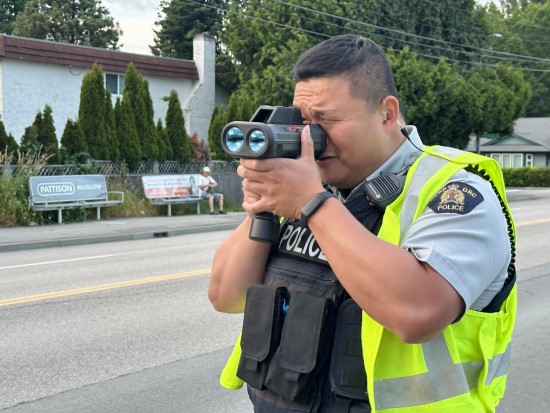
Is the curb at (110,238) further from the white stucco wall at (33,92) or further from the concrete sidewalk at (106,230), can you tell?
the white stucco wall at (33,92)

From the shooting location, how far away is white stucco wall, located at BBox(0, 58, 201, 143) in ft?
83.1

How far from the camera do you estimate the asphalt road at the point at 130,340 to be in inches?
190

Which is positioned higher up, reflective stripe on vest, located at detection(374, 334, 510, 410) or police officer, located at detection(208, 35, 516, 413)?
police officer, located at detection(208, 35, 516, 413)

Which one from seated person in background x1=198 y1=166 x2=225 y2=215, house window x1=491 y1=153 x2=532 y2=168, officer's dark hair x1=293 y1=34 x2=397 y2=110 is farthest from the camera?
house window x1=491 y1=153 x2=532 y2=168

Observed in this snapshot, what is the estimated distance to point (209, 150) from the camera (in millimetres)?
23250

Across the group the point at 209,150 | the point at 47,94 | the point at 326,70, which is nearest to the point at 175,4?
the point at 47,94

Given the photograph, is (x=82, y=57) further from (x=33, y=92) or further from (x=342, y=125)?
(x=342, y=125)

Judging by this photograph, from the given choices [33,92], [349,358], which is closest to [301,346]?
[349,358]

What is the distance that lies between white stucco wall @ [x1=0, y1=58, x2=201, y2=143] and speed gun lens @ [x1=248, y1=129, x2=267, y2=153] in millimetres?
25101

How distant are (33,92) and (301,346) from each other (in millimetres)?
26371

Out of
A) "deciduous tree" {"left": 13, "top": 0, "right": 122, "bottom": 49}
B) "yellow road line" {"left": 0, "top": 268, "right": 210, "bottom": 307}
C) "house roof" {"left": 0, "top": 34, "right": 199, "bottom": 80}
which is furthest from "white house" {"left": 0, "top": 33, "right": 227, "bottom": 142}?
"deciduous tree" {"left": 13, "top": 0, "right": 122, "bottom": 49}

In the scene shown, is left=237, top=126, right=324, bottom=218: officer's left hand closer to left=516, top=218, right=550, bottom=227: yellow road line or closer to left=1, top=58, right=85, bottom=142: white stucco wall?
left=516, top=218, right=550, bottom=227: yellow road line

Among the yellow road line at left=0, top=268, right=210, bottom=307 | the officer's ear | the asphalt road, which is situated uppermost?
the officer's ear

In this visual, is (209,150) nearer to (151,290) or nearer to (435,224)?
(151,290)
